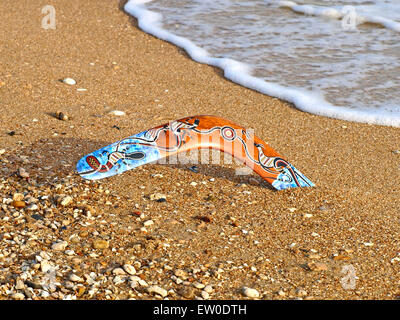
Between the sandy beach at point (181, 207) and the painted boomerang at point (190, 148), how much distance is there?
0.32 ft

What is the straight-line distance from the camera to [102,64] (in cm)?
604

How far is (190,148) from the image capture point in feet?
11.4

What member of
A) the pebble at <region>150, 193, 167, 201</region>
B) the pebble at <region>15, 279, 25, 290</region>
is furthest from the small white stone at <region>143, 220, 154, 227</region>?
the pebble at <region>15, 279, 25, 290</region>

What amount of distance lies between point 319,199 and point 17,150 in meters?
2.08

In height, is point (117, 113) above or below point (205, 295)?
above

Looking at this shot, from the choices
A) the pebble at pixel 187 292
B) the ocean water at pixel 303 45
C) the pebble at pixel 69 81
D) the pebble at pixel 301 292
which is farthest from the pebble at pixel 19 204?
the ocean water at pixel 303 45

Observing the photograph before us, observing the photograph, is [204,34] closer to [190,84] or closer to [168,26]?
[168,26]

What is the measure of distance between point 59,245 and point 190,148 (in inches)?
42.2

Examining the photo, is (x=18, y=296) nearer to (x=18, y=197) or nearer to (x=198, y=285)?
(x=198, y=285)

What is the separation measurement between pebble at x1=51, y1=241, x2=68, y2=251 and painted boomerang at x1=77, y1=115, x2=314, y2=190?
0.67m

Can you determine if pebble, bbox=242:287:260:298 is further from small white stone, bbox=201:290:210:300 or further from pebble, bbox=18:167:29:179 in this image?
pebble, bbox=18:167:29:179

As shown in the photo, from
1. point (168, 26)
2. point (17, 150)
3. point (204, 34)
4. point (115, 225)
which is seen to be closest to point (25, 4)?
point (168, 26)

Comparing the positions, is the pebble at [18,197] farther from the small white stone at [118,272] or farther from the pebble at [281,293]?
the pebble at [281,293]

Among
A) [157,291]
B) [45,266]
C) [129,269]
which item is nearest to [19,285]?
[45,266]
